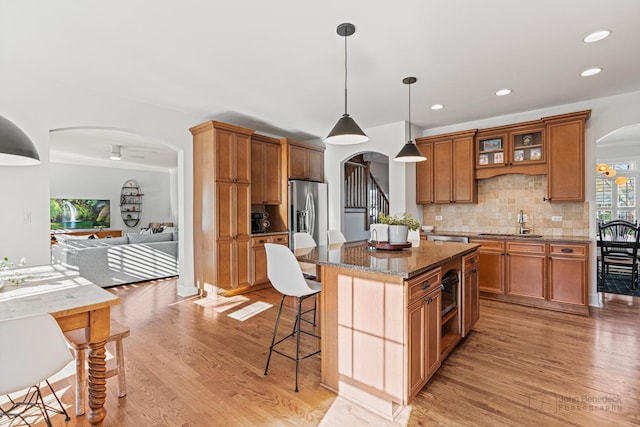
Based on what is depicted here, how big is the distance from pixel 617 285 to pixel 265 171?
19.3 feet

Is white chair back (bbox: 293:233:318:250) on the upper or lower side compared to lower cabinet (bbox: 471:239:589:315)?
upper

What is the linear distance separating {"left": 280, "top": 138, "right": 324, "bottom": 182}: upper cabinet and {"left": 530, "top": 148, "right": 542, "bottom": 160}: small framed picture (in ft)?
11.0

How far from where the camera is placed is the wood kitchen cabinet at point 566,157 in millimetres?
3975

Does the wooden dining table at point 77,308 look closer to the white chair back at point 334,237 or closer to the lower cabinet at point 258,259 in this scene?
the white chair back at point 334,237

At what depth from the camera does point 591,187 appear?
4.09 metres

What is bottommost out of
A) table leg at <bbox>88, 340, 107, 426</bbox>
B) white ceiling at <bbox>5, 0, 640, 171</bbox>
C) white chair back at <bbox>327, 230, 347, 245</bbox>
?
table leg at <bbox>88, 340, 107, 426</bbox>

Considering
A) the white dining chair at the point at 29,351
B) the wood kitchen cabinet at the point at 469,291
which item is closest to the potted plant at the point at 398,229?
the wood kitchen cabinet at the point at 469,291

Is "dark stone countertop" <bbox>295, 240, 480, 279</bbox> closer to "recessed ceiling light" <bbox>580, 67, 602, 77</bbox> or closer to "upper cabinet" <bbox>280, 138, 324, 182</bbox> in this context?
"recessed ceiling light" <bbox>580, 67, 602, 77</bbox>

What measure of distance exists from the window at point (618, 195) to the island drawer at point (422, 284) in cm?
755

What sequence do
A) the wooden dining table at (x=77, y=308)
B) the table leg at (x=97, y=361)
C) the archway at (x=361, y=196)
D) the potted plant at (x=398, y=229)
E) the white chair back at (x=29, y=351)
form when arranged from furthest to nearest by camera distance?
the archway at (x=361, y=196)
the potted plant at (x=398, y=229)
the table leg at (x=97, y=361)
the wooden dining table at (x=77, y=308)
the white chair back at (x=29, y=351)

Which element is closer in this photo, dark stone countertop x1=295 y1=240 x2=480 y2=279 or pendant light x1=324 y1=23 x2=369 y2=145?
dark stone countertop x1=295 y1=240 x2=480 y2=279

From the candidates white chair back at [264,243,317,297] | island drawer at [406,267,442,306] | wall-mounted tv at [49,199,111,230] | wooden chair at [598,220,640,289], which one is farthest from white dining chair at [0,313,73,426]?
wall-mounted tv at [49,199,111,230]

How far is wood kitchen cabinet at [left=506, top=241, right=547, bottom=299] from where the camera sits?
3977mm

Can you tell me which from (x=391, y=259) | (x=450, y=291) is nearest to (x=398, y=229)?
(x=391, y=259)
